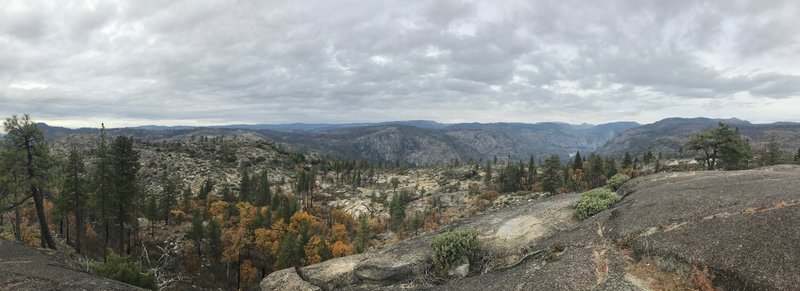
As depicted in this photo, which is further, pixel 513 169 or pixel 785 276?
pixel 513 169

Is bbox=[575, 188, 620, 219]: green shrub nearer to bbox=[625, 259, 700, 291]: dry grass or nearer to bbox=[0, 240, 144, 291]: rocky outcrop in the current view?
bbox=[625, 259, 700, 291]: dry grass

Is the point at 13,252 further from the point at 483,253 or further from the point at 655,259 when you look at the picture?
→ the point at 655,259

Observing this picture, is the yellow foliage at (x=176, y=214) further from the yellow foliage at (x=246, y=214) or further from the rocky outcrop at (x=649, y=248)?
the rocky outcrop at (x=649, y=248)

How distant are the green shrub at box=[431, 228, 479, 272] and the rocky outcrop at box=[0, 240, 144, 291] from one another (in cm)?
1440

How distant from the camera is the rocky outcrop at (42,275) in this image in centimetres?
1697

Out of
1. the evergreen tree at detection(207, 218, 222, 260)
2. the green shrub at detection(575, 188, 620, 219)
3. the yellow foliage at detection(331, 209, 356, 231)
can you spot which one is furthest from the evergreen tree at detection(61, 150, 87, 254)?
the yellow foliage at detection(331, 209, 356, 231)

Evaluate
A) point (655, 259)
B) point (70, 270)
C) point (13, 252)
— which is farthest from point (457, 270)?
point (13, 252)

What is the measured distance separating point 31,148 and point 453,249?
1647 inches

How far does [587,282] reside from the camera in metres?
13.7

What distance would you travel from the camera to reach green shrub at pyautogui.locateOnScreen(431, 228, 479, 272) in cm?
2015

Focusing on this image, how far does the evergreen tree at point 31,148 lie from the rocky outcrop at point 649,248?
106 feet

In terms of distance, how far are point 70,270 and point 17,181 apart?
2418 centimetres

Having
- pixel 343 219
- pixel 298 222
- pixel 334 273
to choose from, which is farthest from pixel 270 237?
pixel 334 273

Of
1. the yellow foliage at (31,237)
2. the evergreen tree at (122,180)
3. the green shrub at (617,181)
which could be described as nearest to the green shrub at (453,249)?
the green shrub at (617,181)
